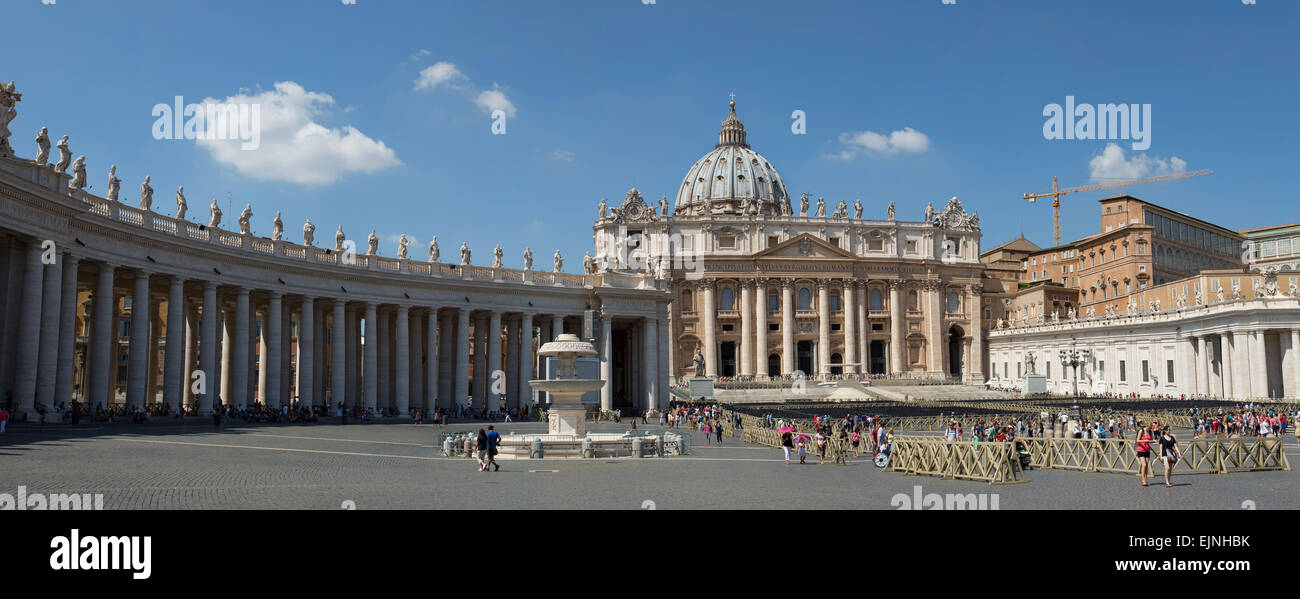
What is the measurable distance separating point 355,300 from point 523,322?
1085cm

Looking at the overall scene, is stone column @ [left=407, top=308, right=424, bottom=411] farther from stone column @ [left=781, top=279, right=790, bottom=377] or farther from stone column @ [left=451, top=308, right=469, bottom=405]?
stone column @ [left=781, top=279, right=790, bottom=377]

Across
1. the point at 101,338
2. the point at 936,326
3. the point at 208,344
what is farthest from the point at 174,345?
the point at 936,326

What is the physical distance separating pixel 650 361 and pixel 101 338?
30317mm

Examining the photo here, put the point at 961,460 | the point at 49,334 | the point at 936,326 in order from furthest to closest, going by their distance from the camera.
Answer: the point at 936,326
the point at 49,334
the point at 961,460

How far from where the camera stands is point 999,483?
68.0 feet

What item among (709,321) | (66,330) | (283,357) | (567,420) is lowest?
(567,420)

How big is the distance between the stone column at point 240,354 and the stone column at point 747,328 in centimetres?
7230

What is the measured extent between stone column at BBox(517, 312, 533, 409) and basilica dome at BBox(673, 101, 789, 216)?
3786 inches

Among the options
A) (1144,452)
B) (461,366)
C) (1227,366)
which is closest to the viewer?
(1144,452)

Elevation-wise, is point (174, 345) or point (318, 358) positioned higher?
point (174, 345)

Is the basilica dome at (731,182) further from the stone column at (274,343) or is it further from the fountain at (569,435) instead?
the fountain at (569,435)

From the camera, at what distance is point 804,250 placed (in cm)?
11344

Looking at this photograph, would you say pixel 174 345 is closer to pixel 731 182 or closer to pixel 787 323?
pixel 787 323
